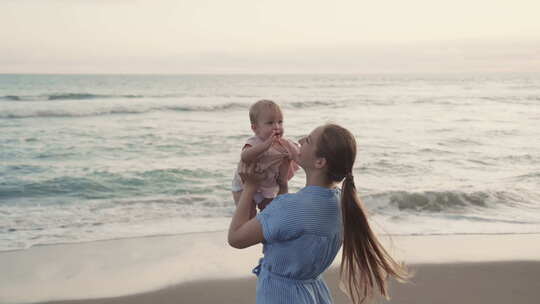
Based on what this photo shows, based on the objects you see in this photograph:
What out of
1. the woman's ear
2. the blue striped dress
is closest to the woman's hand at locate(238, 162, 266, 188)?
the blue striped dress

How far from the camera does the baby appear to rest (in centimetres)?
275

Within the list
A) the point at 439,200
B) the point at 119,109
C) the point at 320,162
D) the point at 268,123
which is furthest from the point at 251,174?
the point at 119,109

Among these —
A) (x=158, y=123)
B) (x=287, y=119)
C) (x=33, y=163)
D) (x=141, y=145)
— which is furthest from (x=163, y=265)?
(x=287, y=119)

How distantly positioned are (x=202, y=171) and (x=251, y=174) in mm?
9797

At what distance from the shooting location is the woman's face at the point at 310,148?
8.29ft

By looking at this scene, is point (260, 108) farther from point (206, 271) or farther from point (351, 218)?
point (206, 271)

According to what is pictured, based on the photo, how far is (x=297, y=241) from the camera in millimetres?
2543

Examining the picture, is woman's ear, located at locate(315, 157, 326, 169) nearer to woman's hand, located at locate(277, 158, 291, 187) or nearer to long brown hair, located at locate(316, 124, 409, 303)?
long brown hair, located at locate(316, 124, 409, 303)

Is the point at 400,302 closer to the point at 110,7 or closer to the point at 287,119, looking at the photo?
the point at 287,119

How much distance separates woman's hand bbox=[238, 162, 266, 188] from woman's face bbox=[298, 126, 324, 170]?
185mm

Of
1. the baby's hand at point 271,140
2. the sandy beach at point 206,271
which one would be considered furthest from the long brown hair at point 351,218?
the sandy beach at point 206,271

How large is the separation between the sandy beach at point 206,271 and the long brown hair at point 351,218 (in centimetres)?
248

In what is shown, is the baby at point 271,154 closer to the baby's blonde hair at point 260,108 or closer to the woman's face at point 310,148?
the baby's blonde hair at point 260,108

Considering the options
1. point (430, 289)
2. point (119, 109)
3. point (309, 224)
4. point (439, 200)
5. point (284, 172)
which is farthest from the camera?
point (119, 109)
